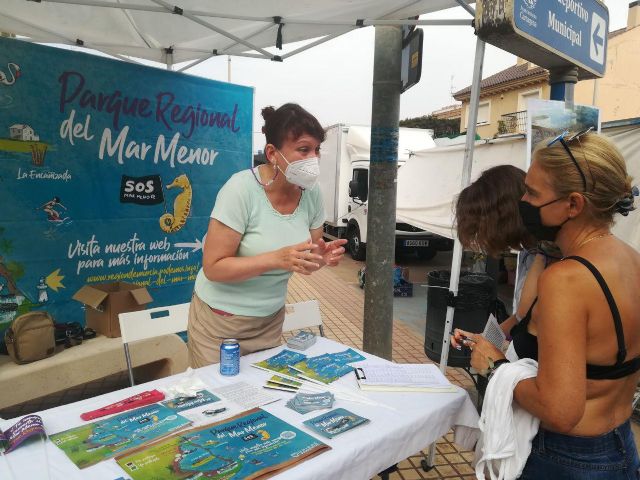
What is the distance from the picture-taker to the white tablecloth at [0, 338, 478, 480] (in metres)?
1.21

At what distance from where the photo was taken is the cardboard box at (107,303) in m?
3.32

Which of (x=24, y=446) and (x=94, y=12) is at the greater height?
(x=94, y=12)

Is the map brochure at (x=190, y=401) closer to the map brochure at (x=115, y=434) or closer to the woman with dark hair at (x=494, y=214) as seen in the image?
the map brochure at (x=115, y=434)

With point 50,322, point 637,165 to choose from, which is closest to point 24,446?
point 50,322

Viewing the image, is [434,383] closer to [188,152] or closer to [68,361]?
[68,361]

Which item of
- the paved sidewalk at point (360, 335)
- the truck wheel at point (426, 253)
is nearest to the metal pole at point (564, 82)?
the paved sidewalk at point (360, 335)

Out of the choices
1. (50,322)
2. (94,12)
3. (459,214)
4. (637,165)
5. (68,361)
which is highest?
(94,12)

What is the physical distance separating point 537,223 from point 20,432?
1686 millimetres

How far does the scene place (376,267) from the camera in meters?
3.61

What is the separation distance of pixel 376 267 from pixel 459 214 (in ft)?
6.01

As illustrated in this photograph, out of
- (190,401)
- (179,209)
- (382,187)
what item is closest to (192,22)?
(179,209)

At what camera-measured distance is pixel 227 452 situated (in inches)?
50.6

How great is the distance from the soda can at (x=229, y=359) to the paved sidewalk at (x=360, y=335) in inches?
56.7

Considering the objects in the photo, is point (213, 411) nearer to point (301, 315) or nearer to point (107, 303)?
point (301, 315)
